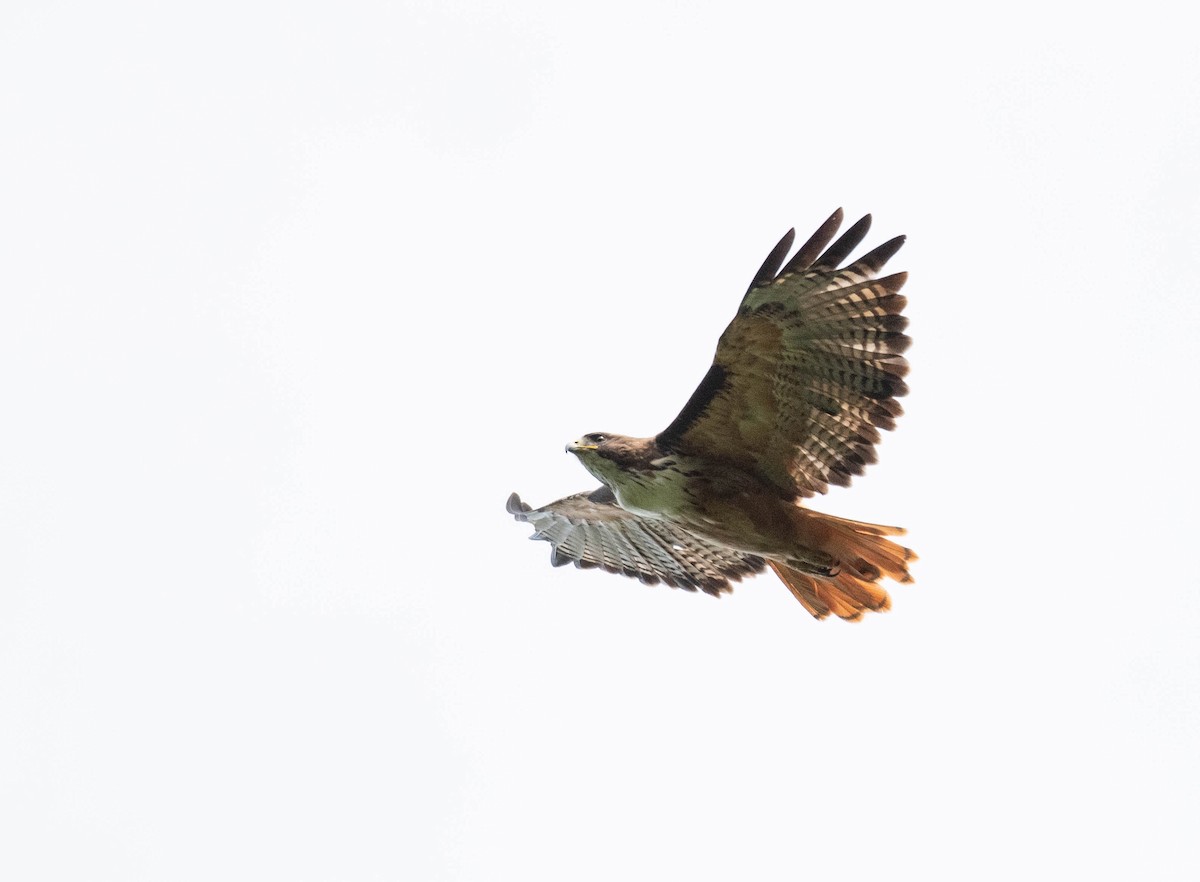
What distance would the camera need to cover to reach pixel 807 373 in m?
10.9

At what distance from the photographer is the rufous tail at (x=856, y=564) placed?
1117 centimetres

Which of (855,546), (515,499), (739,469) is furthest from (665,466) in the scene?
(515,499)

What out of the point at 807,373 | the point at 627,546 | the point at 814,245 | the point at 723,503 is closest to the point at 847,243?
the point at 814,245

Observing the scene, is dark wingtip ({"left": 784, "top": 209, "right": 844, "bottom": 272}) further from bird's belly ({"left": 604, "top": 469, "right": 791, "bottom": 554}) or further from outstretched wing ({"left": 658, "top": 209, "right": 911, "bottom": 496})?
bird's belly ({"left": 604, "top": 469, "right": 791, "bottom": 554})

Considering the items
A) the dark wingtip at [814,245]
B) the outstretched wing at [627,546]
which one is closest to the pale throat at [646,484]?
the outstretched wing at [627,546]

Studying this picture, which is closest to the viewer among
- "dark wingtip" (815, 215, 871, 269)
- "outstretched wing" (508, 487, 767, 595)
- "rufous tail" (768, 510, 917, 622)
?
"dark wingtip" (815, 215, 871, 269)

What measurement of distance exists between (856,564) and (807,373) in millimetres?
1405

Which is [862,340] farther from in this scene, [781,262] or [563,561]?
[563,561]

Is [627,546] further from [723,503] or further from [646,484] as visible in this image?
[723,503]

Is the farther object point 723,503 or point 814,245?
point 723,503

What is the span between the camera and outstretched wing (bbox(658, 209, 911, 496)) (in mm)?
10500

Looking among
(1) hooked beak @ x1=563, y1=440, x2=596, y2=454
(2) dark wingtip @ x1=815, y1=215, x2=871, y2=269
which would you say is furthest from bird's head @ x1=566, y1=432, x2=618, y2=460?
(2) dark wingtip @ x1=815, y1=215, x2=871, y2=269

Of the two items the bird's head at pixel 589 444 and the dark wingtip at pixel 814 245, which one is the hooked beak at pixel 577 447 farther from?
the dark wingtip at pixel 814 245

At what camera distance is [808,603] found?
39.3 ft
